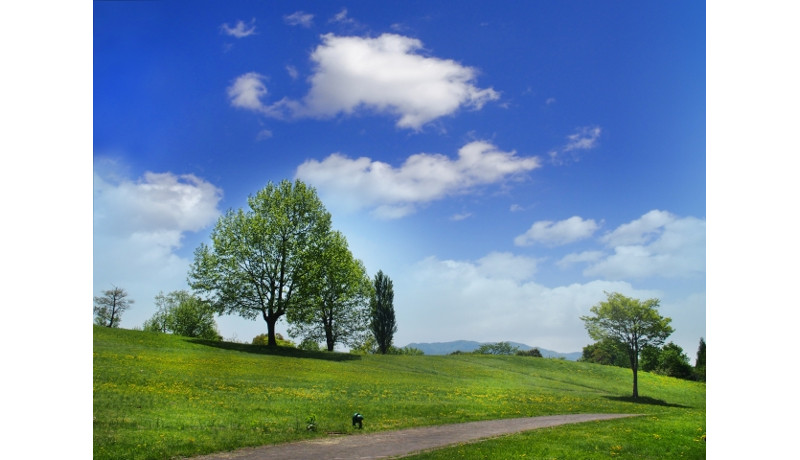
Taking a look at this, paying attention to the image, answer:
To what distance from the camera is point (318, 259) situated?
1507 inches

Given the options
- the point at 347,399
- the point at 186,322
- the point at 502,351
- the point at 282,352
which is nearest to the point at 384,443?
the point at 347,399

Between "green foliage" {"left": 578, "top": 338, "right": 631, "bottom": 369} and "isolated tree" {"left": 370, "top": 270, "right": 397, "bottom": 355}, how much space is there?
12.6 m

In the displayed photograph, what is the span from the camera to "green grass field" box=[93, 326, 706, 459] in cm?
1564

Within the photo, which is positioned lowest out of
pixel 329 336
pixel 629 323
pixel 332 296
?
pixel 329 336

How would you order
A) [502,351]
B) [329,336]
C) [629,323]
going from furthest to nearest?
[502,351] < [329,336] < [629,323]

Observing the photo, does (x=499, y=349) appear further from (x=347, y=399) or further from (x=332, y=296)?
(x=347, y=399)

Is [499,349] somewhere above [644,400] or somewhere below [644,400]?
below

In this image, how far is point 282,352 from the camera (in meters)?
39.5

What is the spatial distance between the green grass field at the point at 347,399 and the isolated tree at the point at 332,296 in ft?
7.51

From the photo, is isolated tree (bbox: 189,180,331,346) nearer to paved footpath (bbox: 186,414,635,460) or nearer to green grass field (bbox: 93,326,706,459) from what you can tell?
green grass field (bbox: 93,326,706,459)

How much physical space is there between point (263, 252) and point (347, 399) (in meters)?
14.8

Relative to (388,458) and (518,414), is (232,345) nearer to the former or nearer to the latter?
(518,414)

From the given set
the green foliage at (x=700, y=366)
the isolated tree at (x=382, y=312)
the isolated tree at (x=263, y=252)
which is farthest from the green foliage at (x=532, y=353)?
the isolated tree at (x=263, y=252)
